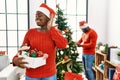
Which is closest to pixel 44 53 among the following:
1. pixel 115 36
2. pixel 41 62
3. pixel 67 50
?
pixel 41 62

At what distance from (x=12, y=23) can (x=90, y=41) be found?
2619 mm

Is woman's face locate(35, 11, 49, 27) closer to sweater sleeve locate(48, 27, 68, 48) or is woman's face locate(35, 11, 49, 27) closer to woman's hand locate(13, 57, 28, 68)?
sweater sleeve locate(48, 27, 68, 48)

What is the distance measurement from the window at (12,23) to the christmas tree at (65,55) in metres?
1.92

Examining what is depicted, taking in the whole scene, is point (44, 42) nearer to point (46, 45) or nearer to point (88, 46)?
point (46, 45)

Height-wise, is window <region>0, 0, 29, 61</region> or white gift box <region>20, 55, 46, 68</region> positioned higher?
window <region>0, 0, 29, 61</region>

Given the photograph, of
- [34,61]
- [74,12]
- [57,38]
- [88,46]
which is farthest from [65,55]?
[74,12]

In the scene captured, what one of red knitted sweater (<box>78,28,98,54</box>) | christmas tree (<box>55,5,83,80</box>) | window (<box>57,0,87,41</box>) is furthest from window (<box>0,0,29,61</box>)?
red knitted sweater (<box>78,28,98,54</box>)

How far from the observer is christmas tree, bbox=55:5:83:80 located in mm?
4062

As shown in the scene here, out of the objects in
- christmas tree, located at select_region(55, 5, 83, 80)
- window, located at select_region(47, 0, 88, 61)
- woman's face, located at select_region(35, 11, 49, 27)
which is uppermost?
window, located at select_region(47, 0, 88, 61)

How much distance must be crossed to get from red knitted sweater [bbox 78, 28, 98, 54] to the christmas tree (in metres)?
0.30

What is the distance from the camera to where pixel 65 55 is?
13.5 ft

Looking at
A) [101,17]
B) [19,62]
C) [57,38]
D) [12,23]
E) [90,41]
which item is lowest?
[19,62]

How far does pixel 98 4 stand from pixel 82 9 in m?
0.48

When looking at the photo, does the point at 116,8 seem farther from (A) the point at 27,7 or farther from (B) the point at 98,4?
(A) the point at 27,7
